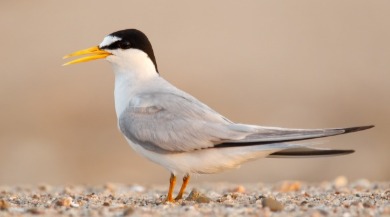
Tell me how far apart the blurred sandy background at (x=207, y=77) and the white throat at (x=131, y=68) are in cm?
491

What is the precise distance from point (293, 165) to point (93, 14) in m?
8.29

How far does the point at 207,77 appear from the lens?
1612 cm

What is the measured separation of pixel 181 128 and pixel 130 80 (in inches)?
30.8

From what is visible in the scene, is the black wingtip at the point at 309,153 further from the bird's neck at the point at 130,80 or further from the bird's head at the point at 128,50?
the bird's head at the point at 128,50

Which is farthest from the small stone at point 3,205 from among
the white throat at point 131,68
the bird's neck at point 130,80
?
the white throat at point 131,68

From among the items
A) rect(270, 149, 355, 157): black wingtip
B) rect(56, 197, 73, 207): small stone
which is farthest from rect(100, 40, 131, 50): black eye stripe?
rect(270, 149, 355, 157): black wingtip

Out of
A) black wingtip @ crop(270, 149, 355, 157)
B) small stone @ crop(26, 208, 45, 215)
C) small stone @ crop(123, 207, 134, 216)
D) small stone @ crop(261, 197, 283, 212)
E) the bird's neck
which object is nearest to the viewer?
small stone @ crop(123, 207, 134, 216)

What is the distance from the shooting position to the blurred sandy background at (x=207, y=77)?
12.7 meters

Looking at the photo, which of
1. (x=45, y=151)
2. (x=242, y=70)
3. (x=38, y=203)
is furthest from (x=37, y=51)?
(x=38, y=203)

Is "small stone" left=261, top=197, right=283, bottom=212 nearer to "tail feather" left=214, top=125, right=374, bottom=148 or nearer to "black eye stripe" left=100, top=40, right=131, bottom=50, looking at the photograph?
"tail feather" left=214, top=125, right=374, bottom=148

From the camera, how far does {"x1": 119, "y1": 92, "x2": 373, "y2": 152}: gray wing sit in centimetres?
664

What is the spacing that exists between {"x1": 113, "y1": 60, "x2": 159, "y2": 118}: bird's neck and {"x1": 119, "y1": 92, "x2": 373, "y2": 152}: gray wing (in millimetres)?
189

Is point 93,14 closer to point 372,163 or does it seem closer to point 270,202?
point 372,163

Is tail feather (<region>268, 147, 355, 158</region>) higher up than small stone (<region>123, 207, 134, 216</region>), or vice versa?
tail feather (<region>268, 147, 355, 158</region>)
